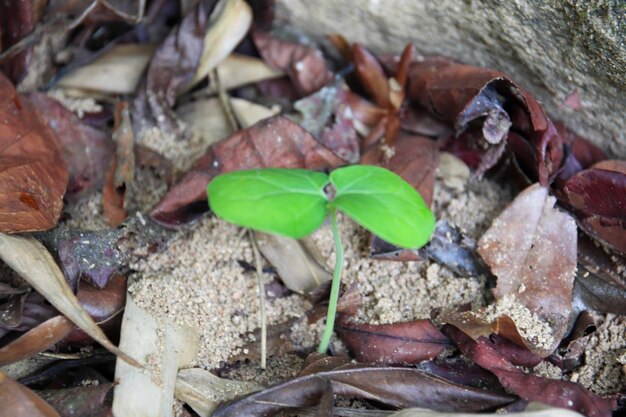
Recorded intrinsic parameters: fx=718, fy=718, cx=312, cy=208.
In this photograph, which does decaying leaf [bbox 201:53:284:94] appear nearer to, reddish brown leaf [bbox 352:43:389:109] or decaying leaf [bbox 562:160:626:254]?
reddish brown leaf [bbox 352:43:389:109]

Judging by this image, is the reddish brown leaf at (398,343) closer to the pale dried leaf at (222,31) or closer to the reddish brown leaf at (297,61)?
the reddish brown leaf at (297,61)

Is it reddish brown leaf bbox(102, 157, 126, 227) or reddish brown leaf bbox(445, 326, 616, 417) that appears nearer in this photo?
reddish brown leaf bbox(445, 326, 616, 417)

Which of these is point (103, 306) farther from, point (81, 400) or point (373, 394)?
A: point (373, 394)

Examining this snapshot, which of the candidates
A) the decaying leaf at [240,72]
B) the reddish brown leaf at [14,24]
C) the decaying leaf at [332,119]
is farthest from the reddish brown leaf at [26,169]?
the decaying leaf at [332,119]

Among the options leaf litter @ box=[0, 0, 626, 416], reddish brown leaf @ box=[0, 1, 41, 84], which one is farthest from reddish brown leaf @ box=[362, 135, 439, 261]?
reddish brown leaf @ box=[0, 1, 41, 84]

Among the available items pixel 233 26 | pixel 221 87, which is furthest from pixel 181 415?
pixel 233 26

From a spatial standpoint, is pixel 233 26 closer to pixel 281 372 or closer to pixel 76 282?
pixel 76 282
